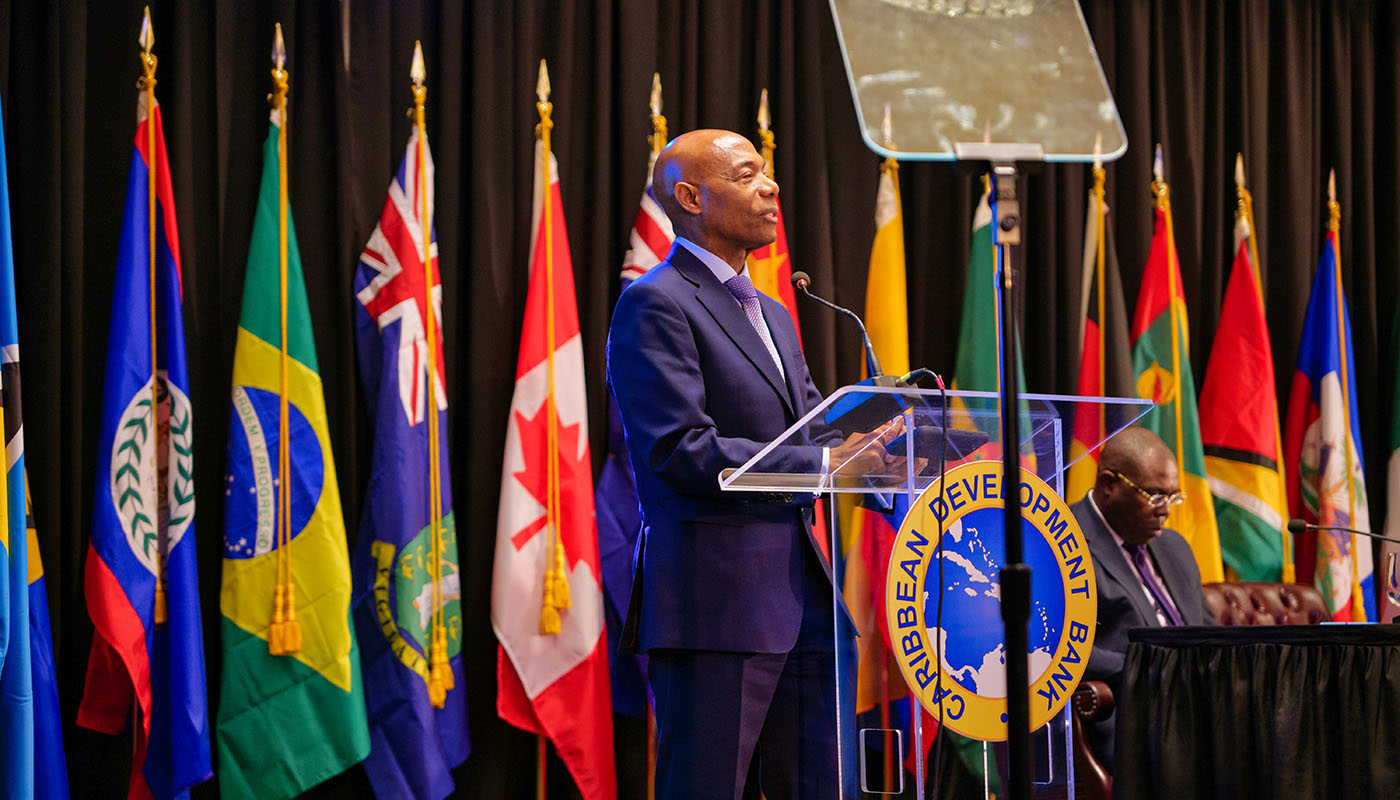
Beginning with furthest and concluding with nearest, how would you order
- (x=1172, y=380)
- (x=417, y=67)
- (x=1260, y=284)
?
(x=1260, y=284) < (x=1172, y=380) < (x=417, y=67)

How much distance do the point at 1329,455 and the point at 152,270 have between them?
12.3 ft

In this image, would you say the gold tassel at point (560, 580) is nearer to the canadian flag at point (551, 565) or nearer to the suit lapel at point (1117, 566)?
the canadian flag at point (551, 565)

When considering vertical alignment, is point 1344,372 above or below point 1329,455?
above

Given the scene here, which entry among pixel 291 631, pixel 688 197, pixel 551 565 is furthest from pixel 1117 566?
pixel 291 631

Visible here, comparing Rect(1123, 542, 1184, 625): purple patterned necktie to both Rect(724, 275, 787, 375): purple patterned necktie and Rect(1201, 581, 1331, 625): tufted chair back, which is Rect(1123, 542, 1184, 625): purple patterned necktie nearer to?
Rect(1201, 581, 1331, 625): tufted chair back

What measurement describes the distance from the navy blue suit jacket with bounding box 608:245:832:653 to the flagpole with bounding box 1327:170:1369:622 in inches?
115

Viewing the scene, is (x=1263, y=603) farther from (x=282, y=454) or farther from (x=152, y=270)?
(x=152, y=270)

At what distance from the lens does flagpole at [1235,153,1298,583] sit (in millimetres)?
4598

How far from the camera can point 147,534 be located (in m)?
3.57

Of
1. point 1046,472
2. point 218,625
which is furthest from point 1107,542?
point 218,625

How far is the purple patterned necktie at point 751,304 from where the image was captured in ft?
8.51

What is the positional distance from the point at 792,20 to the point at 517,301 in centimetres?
131

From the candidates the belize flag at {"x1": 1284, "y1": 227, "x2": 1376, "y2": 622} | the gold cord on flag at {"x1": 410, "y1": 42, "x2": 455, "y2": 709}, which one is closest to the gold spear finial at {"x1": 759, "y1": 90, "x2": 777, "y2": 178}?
the gold cord on flag at {"x1": 410, "y1": 42, "x2": 455, "y2": 709}

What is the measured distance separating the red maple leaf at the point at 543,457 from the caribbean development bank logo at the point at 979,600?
6.43ft
